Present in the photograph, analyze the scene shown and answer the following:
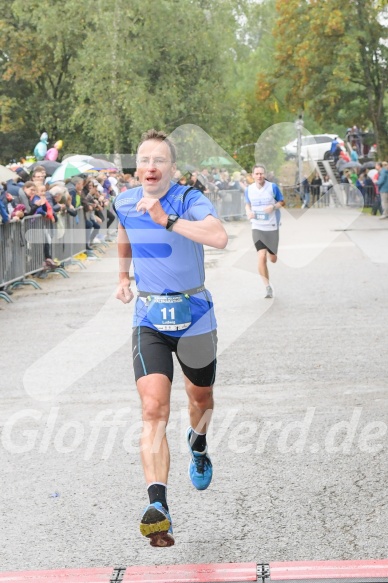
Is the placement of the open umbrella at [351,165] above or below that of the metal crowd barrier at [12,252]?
below

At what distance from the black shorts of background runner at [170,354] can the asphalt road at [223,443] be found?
69 cm

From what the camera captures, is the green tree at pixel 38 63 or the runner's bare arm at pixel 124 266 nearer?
the runner's bare arm at pixel 124 266

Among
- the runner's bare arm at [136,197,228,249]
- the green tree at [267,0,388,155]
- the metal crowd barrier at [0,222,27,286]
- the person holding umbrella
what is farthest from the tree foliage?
the runner's bare arm at [136,197,228,249]

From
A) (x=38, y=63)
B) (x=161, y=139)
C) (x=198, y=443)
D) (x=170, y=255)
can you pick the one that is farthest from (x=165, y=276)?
(x=38, y=63)

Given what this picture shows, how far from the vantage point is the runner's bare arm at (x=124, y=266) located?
18.0 feet

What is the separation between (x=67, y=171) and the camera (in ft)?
77.3

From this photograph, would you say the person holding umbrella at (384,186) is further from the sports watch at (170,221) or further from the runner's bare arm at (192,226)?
the sports watch at (170,221)

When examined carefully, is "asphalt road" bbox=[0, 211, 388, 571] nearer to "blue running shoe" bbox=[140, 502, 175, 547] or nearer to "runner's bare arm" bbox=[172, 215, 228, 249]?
"blue running shoe" bbox=[140, 502, 175, 547]

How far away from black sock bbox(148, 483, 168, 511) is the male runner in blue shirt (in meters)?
0.24

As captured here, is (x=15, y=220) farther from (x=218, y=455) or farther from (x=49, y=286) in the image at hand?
(x=218, y=455)

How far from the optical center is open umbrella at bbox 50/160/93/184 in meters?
23.1

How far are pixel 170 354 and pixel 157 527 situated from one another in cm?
106

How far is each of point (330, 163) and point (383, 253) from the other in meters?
27.4

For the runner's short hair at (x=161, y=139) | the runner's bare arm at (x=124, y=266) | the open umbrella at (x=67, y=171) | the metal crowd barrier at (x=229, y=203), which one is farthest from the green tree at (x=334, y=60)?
the runner's short hair at (x=161, y=139)
